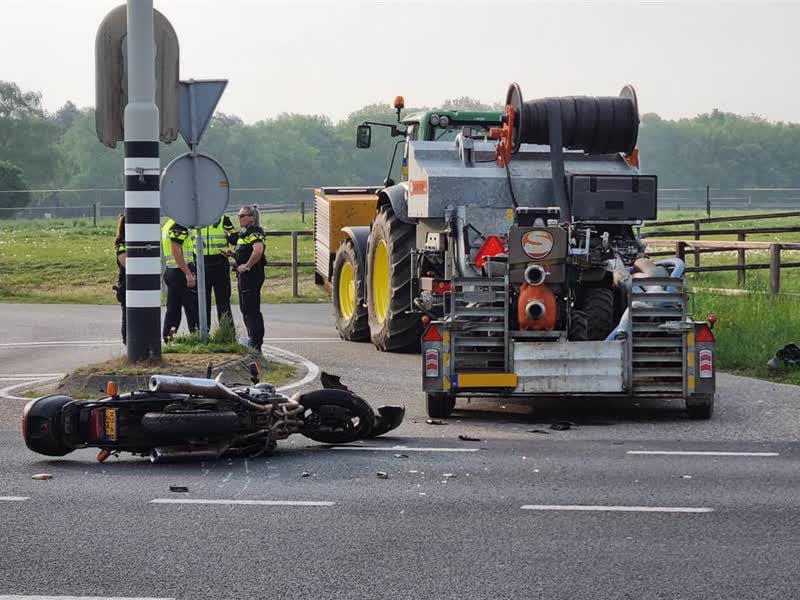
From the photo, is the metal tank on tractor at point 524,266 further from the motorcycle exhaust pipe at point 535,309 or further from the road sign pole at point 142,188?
the road sign pole at point 142,188

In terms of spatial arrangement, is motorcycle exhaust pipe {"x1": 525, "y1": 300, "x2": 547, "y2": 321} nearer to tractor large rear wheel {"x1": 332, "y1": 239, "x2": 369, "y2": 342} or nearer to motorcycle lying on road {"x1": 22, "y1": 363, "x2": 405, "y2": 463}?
motorcycle lying on road {"x1": 22, "y1": 363, "x2": 405, "y2": 463}

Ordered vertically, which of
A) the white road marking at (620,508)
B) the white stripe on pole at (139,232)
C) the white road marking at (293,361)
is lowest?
the white road marking at (293,361)

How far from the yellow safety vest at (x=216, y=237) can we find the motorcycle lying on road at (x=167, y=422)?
6601 millimetres

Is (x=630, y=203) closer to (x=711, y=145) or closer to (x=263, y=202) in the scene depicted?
(x=263, y=202)

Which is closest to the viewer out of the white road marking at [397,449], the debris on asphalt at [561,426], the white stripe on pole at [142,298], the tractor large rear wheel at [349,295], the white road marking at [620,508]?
the white road marking at [620,508]

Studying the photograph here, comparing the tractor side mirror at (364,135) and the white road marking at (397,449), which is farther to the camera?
the tractor side mirror at (364,135)

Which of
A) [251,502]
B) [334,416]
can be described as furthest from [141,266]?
[251,502]

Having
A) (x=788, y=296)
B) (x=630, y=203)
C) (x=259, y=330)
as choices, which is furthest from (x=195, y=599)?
(x=788, y=296)

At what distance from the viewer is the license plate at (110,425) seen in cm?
934

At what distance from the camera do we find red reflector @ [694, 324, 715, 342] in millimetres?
11594

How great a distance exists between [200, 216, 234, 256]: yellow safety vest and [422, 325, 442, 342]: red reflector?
5.03 meters

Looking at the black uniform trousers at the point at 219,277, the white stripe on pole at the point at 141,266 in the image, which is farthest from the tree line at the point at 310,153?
the white stripe on pole at the point at 141,266

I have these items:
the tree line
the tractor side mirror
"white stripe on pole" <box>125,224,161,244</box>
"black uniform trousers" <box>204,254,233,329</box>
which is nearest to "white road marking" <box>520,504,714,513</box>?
"white stripe on pole" <box>125,224,161,244</box>

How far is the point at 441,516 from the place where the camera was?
7762 mm
